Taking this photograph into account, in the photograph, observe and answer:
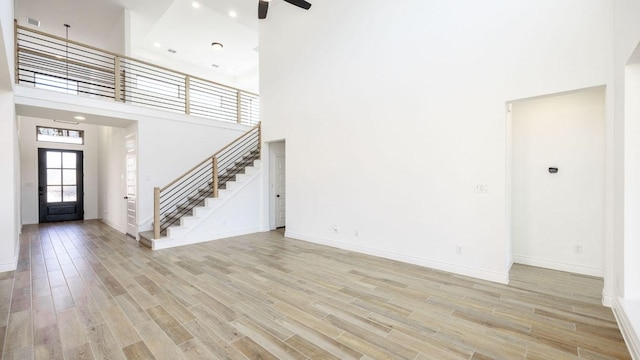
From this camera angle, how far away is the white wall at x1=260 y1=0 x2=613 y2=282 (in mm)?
3240

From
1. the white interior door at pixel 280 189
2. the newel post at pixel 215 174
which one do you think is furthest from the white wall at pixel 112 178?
the white interior door at pixel 280 189

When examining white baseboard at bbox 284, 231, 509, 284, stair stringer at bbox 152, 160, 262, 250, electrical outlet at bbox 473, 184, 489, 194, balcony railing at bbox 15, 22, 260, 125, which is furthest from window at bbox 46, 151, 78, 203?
electrical outlet at bbox 473, 184, 489, 194

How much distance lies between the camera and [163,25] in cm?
766

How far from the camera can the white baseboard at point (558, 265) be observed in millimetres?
3703

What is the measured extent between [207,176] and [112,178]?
122 inches

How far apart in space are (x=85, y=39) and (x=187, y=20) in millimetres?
3795

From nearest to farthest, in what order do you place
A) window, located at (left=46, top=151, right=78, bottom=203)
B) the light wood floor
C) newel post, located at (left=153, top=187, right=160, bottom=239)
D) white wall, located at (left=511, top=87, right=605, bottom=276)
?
the light wood floor, white wall, located at (left=511, top=87, right=605, bottom=276), newel post, located at (left=153, top=187, right=160, bottom=239), window, located at (left=46, top=151, right=78, bottom=203)

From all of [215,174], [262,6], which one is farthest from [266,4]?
[215,174]

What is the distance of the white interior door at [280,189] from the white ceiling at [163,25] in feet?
12.3

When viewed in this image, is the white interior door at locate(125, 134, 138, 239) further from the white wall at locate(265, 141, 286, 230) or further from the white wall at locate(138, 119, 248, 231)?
the white wall at locate(265, 141, 286, 230)

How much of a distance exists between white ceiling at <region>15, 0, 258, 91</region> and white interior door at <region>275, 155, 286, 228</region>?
375 centimetres

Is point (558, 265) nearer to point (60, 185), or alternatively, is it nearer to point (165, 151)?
point (165, 151)

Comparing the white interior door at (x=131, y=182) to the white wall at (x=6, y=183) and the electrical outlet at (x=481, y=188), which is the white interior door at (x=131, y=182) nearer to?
the white wall at (x=6, y=183)

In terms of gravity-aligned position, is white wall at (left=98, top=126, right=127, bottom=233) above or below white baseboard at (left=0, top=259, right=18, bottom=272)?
above
